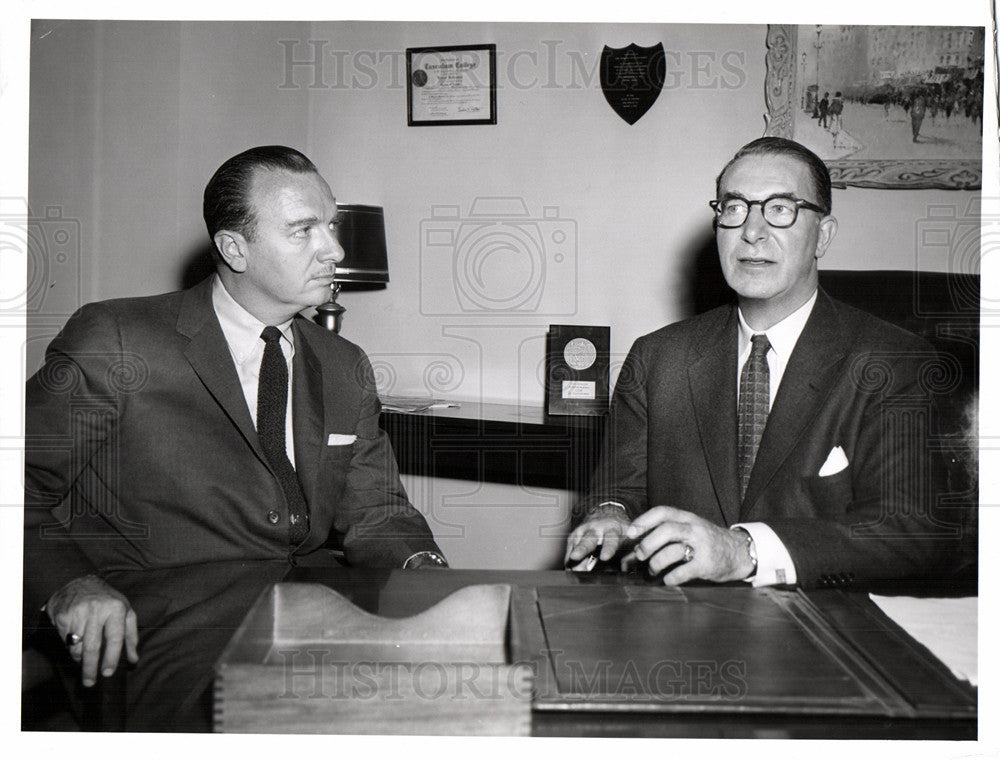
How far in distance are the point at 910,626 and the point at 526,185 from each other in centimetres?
132

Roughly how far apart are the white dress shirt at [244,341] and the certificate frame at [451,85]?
597 mm

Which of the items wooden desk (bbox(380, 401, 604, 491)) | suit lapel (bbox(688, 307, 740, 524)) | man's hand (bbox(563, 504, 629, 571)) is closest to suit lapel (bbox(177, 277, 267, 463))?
wooden desk (bbox(380, 401, 604, 491))

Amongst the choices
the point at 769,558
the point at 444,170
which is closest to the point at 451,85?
the point at 444,170

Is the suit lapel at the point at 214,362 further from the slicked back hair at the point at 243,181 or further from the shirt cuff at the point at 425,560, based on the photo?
the shirt cuff at the point at 425,560

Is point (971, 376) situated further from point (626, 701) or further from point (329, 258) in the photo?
point (329, 258)

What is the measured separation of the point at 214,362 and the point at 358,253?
27.3 inches

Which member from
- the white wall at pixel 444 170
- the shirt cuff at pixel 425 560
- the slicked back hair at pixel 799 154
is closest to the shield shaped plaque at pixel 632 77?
the white wall at pixel 444 170

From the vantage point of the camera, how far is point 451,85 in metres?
1.85

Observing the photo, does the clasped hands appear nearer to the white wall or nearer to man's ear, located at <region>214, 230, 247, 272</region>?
the white wall

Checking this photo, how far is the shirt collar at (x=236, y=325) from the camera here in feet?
4.68

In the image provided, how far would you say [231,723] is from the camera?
0.75m

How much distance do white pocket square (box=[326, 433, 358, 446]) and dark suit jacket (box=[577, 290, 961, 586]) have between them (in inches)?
17.0

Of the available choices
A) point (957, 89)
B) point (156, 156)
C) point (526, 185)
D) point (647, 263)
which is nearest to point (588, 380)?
point (647, 263)

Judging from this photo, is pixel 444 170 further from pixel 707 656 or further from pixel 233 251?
pixel 707 656
